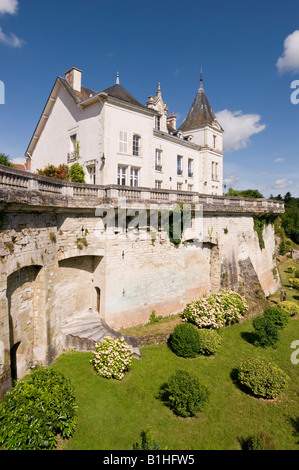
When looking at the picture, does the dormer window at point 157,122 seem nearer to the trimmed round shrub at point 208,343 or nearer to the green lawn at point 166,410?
the trimmed round shrub at point 208,343

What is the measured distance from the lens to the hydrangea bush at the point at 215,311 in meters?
12.0

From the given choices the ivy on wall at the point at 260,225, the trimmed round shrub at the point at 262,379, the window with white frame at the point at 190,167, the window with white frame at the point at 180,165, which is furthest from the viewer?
the window with white frame at the point at 190,167

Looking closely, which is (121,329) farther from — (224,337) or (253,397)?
(253,397)

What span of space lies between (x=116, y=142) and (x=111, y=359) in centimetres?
1143

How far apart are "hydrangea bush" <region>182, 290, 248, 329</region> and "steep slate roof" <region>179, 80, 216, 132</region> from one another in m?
16.2

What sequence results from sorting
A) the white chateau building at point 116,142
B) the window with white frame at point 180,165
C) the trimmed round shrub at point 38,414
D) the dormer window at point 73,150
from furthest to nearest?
the window with white frame at point 180,165
the dormer window at point 73,150
the white chateau building at point 116,142
the trimmed round shrub at point 38,414

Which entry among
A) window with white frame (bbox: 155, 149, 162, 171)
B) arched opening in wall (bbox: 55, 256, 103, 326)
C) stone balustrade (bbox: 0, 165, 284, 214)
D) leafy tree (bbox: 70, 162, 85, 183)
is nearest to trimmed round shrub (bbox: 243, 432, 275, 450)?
arched opening in wall (bbox: 55, 256, 103, 326)

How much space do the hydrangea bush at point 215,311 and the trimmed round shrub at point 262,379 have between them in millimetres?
3325

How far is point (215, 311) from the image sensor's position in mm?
12445

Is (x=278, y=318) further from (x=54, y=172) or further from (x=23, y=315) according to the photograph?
(x=54, y=172)

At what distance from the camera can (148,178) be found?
54.7 feet

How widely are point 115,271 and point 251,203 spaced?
11.4 meters

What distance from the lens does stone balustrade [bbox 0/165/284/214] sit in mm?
6727

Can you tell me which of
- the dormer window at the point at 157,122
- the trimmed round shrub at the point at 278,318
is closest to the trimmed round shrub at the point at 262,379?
the trimmed round shrub at the point at 278,318
